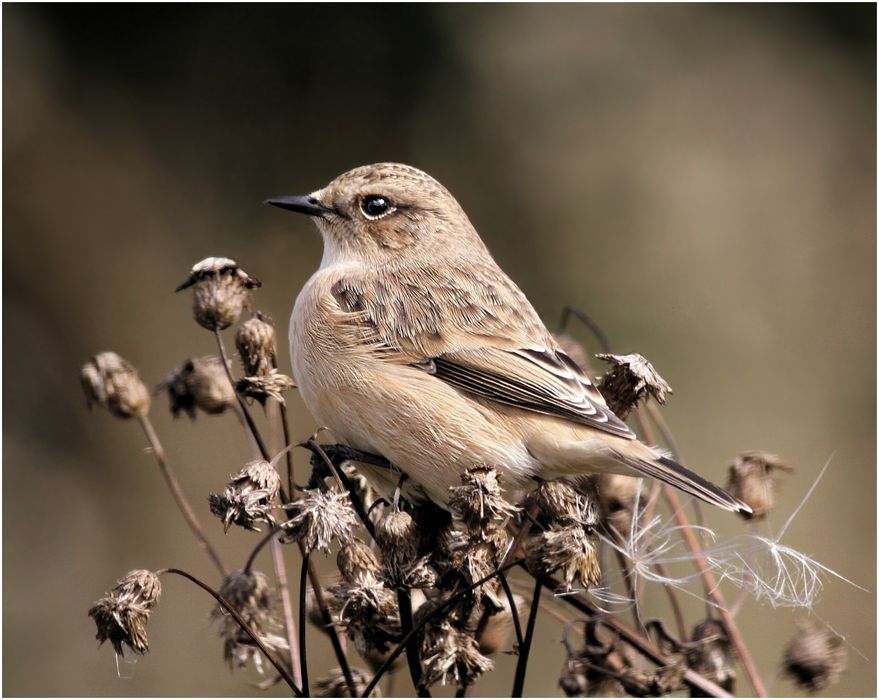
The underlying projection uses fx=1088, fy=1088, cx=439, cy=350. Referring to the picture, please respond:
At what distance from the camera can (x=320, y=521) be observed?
114 inches

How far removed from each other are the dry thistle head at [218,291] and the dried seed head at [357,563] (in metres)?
0.95

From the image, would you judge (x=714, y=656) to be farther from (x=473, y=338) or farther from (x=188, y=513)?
(x=188, y=513)

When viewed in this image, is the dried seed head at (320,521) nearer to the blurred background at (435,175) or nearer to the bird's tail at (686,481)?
the bird's tail at (686,481)

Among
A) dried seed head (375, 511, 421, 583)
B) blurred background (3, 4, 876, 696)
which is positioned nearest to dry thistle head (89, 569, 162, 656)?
dried seed head (375, 511, 421, 583)

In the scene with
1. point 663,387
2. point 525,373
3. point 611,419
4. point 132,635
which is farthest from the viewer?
point 525,373

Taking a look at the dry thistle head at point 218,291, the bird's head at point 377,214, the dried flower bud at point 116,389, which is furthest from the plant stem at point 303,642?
the bird's head at point 377,214

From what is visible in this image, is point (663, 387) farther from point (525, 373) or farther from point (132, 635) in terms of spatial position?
point (132, 635)

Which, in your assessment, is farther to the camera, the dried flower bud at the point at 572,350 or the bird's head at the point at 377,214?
the bird's head at the point at 377,214

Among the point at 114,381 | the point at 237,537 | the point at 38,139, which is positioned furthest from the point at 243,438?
the point at 114,381

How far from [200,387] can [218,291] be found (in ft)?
1.27

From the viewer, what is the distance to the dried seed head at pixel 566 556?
295 centimetres

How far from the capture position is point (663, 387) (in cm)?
340

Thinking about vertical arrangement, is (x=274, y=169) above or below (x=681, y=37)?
below

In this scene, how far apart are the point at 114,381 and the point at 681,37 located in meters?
5.98
